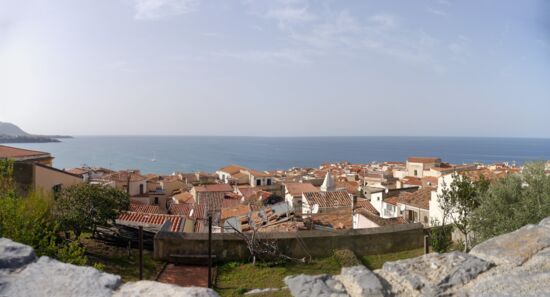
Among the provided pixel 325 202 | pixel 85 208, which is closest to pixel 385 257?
pixel 85 208

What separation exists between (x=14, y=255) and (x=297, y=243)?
458 inches

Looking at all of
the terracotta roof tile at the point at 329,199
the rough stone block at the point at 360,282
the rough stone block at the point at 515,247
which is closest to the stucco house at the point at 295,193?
the terracotta roof tile at the point at 329,199

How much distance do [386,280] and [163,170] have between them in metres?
121

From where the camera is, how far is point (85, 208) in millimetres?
15117

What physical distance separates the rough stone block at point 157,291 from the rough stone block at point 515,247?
2.49m

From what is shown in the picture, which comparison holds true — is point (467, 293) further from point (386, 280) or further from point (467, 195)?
point (467, 195)

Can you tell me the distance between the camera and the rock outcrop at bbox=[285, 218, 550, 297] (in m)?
2.89

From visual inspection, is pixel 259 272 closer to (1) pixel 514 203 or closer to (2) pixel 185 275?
(2) pixel 185 275

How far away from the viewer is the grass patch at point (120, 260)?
12.5 m

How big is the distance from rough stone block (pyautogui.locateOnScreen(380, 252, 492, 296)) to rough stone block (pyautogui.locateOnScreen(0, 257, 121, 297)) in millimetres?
2221

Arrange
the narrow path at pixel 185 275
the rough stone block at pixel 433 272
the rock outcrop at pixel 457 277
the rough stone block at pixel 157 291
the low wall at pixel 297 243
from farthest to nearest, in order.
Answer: the low wall at pixel 297 243 < the narrow path at pixel 185 275 < the rough stone block at pixel 433 272 < the rock outcrop at pixel 457 277 < the rough stone block at pixel 157 291

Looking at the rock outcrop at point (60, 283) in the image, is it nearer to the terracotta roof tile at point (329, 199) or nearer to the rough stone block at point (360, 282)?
the rough stone block at point (360, 282)

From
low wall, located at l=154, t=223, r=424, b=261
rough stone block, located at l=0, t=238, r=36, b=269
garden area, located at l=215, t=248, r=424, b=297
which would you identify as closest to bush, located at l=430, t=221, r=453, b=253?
garden area, located at l=215, t=248, r=424, b=297

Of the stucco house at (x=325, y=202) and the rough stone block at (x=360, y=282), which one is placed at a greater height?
the rough stone block at (x=360, y=282)
